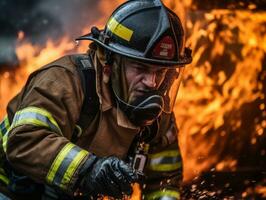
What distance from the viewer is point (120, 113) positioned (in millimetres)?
3504

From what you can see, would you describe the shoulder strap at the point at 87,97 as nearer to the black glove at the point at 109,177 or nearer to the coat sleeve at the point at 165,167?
the black glove at the point at 109,177

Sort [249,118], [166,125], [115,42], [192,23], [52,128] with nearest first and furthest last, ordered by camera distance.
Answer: [52,128], [115,42], [166,125], [192,23], [249,118]

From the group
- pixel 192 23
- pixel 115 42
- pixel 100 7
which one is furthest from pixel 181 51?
pixel 100 7

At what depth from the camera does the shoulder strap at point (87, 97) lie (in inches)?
130

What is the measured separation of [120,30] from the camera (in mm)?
3453

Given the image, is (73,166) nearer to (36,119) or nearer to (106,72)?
(36,119)

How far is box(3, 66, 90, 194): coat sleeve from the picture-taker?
3066 millimetres

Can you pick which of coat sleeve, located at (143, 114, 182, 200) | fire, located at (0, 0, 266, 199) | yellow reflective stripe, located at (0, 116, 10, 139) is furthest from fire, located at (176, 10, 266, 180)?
yellow reflective stripe, located at (0, 116, 10, 139)

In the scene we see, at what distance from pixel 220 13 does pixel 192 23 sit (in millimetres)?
385

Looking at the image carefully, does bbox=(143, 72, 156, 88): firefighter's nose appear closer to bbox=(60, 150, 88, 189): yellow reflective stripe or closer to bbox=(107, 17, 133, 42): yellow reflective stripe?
bbox=(107, 17, 133, 42): yellow reflective stripe

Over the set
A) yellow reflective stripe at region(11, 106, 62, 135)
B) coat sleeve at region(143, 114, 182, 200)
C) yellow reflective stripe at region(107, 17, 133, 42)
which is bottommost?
coat sleeve at region(143, 114, 182, 200)

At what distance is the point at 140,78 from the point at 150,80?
0.06m

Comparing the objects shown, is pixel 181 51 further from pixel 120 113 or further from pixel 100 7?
pixel 100 7

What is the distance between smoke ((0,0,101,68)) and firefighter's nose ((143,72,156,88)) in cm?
378
